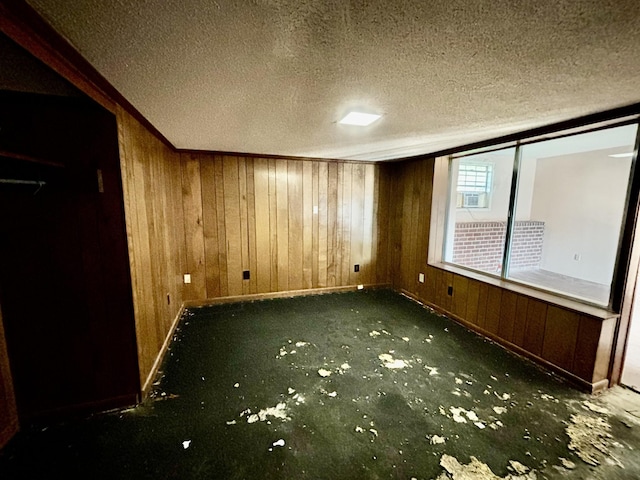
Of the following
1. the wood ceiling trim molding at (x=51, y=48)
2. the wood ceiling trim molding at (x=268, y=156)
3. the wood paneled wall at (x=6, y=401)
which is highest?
the wood ceiling trim molding at (x=268, y=156)

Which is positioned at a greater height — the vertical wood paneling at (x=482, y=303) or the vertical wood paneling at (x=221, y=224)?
the vertical wood paneling at (x=221, y=224)

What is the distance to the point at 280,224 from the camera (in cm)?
398

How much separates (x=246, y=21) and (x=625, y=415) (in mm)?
3140

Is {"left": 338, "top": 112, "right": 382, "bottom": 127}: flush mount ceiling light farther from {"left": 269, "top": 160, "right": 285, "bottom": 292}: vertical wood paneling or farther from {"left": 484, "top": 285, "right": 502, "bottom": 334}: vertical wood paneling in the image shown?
{"left": 484, "top": 285, "right": 502, "bottom": 334}: vertical wood paneling

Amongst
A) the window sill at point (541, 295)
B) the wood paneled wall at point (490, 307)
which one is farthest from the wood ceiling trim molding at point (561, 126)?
the window sill at point (541, 295)

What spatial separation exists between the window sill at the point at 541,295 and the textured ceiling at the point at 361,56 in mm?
1475

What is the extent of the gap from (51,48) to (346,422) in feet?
7.90

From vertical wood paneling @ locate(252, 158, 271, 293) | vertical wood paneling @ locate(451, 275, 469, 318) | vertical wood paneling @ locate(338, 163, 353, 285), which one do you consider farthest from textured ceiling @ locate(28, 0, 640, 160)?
vertical wood paneling @ locate(338, 163, 353, 285)

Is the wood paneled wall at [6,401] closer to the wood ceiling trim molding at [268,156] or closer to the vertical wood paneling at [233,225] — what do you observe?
the vertical wood paneling at [233,225]

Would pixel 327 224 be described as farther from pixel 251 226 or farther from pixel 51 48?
pixel 51 48

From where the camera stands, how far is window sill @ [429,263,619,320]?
2115 millimetres

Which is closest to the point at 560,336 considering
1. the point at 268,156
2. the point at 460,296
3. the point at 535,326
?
the point at 535,326

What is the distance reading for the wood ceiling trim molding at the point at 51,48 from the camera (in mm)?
907

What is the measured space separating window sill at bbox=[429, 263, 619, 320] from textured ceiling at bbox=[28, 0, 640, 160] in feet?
4.84
